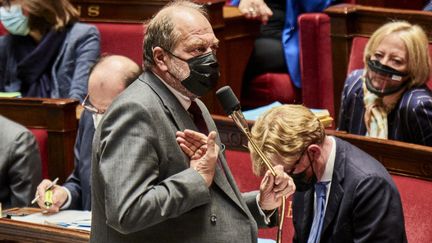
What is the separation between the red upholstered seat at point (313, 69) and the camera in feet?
6.84

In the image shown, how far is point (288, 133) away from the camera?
1.17 m

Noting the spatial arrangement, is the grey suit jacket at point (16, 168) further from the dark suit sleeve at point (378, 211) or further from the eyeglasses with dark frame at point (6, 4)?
the dark suit sleeve at point (378, 211)

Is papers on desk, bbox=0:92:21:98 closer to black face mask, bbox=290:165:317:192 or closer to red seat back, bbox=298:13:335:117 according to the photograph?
red seat back, bbox=298:13:335:117

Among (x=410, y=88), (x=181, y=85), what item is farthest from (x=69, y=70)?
(x=181, y=85)

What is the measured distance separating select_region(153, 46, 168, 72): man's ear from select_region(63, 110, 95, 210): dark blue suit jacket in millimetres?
629

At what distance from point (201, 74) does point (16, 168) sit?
773 millimetres

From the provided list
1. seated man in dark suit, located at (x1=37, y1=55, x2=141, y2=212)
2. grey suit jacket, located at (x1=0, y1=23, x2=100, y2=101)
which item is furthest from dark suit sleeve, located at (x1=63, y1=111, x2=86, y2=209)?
grey suit jacket, located at (x1=0, y1=23, x2=100, y2=101)

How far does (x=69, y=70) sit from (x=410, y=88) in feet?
2.44

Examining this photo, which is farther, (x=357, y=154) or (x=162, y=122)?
(x=357, y=154)

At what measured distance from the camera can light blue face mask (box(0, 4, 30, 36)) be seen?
201 cm

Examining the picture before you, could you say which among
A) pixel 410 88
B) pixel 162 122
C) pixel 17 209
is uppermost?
pixel 162 122

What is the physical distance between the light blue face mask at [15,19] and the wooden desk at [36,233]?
27.8 inches

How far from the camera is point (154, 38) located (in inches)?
38.1

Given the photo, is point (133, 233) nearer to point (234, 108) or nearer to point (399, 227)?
point (234, 108)
